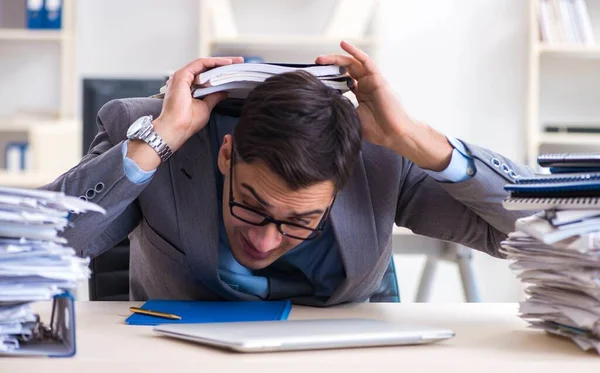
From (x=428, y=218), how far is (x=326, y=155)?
41cm

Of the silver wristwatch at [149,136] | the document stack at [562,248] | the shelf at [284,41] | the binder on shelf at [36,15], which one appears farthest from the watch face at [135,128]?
the binder on shelf at [36,15]

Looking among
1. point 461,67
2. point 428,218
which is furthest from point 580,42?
point 428,218

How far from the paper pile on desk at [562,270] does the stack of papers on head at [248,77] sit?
0.40 meters

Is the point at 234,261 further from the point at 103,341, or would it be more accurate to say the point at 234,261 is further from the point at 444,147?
the point at 103,341

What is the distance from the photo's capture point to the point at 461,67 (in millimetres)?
4543

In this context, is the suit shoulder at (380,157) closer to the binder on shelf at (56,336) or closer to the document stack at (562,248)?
the document stack at (562,248)

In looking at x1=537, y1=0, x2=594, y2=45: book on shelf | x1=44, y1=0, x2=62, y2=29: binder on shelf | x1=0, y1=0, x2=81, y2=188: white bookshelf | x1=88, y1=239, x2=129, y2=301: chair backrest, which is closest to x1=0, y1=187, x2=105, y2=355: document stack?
x1=88, y1=239, x2=129, y2=301: chair backrest

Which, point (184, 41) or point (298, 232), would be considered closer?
point (298, 232)

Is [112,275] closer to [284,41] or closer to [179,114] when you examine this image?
[179,114]

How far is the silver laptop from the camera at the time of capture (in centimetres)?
91

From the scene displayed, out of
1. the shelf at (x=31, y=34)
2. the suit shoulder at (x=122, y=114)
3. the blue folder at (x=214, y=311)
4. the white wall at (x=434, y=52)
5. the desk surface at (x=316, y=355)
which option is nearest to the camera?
the desk surface at (x=316, y=355)

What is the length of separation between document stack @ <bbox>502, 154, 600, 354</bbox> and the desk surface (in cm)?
3

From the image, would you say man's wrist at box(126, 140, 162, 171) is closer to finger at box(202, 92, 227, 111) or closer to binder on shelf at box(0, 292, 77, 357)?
finger at box(202, 92, 227, 111)

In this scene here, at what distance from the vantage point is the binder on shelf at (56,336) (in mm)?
882
